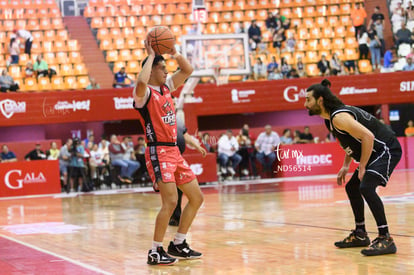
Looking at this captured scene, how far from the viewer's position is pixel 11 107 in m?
24.1

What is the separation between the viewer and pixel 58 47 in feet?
93.0

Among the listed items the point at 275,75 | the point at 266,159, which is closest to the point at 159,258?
the point at 266,159

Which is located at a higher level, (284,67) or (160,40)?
(160,40)

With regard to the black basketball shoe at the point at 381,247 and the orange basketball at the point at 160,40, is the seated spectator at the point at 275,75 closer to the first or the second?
the orange basketball at the point at 160,40

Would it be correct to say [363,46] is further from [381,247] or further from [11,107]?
[381,247]

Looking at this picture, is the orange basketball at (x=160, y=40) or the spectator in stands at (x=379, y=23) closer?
the orange basketball at (x=160, y=40)

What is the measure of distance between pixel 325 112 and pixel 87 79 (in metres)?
20.5

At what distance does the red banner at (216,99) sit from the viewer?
2428cm

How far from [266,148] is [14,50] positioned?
10741mm

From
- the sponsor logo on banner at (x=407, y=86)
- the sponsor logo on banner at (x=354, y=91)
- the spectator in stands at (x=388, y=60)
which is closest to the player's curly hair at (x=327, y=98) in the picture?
the sponsor logo on banner at (x=354, y=91)

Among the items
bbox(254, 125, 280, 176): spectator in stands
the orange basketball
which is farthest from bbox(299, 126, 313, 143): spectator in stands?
the orange basketball

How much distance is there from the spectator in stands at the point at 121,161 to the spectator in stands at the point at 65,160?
1.38 meters

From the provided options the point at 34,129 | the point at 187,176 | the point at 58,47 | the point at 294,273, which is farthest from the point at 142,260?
the point at 58,47

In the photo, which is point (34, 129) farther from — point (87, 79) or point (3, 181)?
point (3, 181)
